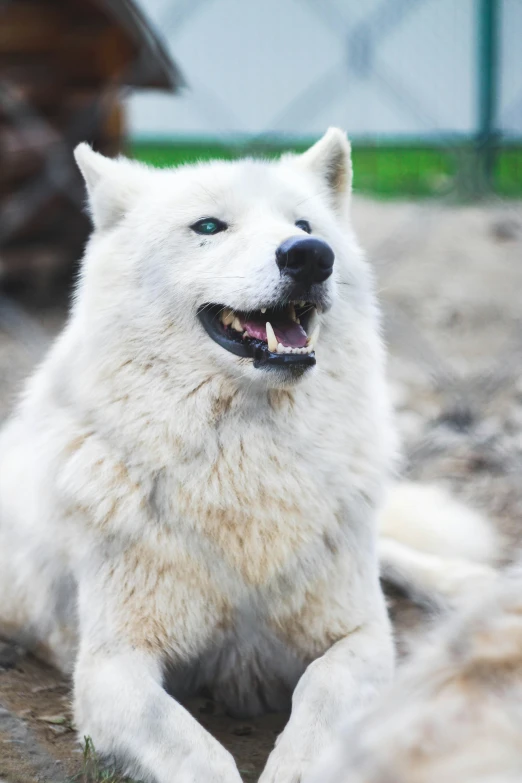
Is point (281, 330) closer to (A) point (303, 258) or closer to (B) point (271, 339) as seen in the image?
(B) point (271, 339)

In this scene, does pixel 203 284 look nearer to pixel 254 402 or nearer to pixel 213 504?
pixel 254 402

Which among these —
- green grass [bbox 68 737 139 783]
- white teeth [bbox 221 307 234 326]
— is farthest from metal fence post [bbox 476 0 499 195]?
green grass [bbox 68 737 139 783]

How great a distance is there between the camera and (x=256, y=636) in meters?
2.16

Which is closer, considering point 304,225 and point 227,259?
point 227,259

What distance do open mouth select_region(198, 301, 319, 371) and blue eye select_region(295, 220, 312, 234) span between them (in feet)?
0.82

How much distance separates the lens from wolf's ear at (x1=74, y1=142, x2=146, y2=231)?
2.40m

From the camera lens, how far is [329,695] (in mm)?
1968

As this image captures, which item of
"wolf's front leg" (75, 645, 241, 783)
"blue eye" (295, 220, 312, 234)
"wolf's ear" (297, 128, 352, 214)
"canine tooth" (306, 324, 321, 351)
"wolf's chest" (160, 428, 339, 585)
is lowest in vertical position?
"wolf's front leg" (75, 645, 241, 783)

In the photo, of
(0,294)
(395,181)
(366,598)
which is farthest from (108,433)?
(395,181)

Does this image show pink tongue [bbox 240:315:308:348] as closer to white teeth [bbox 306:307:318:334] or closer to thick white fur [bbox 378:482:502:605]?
white teeth [bbox 306:307:318:334]

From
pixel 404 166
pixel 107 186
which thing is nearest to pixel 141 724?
pixel 107 186

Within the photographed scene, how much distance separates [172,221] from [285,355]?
48 centimetres

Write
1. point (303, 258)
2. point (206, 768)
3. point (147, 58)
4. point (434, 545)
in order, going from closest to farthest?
point (206, 768)
point (303, 258)
point (434, 545)
point (147, 58)

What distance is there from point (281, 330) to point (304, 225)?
33 centimetres
